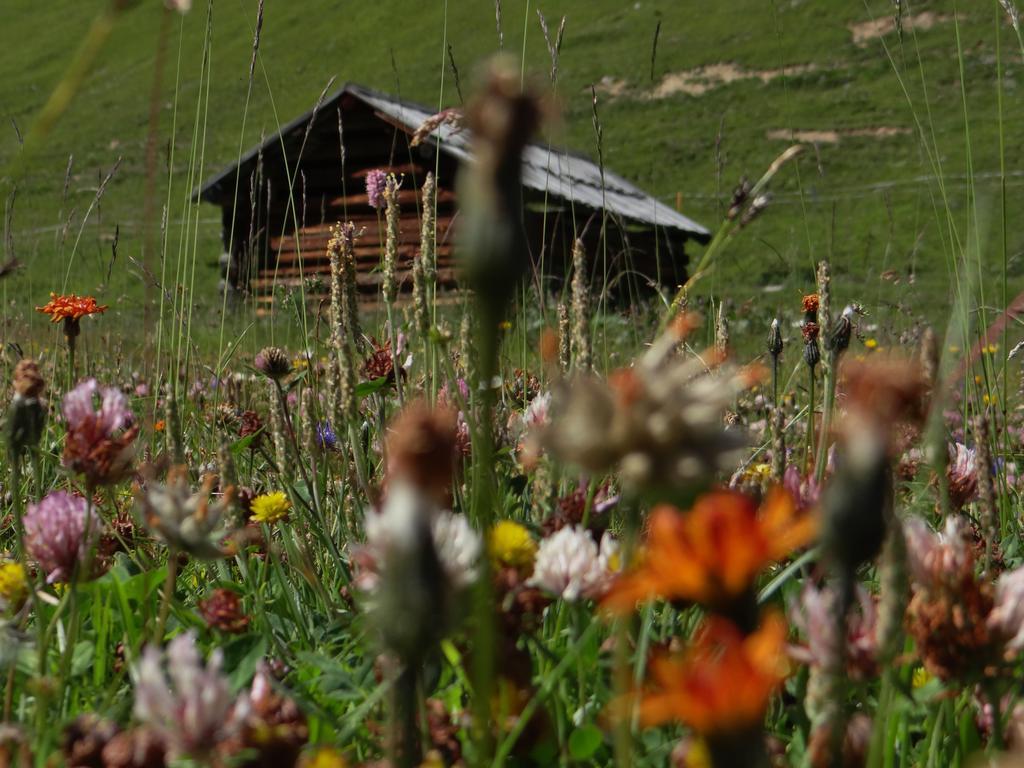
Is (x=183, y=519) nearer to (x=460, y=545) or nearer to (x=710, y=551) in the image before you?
(x=460, y=545)

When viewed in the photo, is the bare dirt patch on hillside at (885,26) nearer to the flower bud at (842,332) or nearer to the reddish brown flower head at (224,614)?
the flower bud at (842,332)

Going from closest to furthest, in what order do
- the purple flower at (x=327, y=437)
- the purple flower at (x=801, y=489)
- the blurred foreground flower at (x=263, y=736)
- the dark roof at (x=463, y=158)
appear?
the blurred foreground flower at (x=263, y=736), the purple flower at (x=801, y=489), the purple flower at (x=327, y=437), the dark roof at (x=463, y=158)

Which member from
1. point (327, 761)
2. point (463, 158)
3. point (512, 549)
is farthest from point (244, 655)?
point (463, 158)

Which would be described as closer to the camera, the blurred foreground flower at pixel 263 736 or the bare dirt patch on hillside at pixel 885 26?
the blurred foreground flower at pixel 263 736

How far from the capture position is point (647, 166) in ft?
75.9

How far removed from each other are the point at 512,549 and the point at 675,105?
27.0 meters

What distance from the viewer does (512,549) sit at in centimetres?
92

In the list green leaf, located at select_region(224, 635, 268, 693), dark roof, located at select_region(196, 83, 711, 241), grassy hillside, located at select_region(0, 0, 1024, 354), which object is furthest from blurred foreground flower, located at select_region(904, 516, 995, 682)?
grassy hillside, located at select_region(0, 0, 1024, 354)

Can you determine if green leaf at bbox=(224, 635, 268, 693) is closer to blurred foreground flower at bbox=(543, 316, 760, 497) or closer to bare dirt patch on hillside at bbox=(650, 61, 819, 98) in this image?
blurred foreground flower at bbox=(543, 316, 760, 497)

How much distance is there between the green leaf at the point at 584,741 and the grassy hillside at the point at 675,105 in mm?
8916

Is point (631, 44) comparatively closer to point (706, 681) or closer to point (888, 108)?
point (888, 108)

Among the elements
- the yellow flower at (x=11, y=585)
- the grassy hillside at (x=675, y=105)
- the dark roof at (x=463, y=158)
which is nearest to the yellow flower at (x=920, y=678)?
the yellow flower at (x=11, y=585)

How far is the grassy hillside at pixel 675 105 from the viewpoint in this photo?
1639 centimetres

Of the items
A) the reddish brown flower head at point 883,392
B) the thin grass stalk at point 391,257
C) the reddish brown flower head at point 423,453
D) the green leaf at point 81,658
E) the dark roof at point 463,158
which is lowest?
the green leaf at point 81,658
